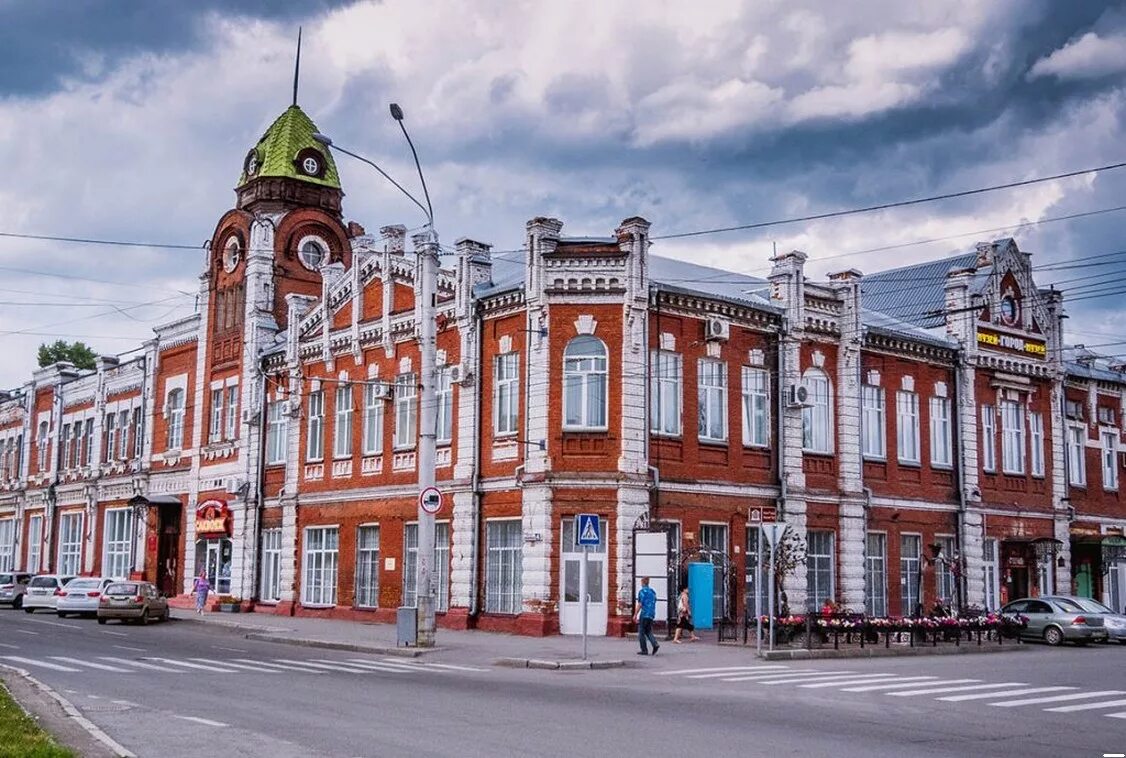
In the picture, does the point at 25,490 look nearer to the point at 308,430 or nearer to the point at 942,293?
the point at 308,430

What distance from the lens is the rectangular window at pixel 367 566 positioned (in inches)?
1485

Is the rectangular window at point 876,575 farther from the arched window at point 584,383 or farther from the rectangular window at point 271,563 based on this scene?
the rectangular window at point 271,563

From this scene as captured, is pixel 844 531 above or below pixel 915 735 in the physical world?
above

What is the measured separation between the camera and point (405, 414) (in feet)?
123

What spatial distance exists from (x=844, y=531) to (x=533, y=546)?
34.7ft

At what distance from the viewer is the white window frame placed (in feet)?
128

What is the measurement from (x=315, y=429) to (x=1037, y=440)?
84.3ft

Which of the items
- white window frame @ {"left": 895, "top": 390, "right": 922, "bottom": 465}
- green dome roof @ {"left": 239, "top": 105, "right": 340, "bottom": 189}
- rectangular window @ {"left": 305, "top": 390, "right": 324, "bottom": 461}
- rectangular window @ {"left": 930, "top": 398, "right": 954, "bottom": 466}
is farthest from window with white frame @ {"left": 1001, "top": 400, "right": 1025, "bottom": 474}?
green dome roof @ {"left": 239, "top": 105, "right": 340, "bottom": 189}

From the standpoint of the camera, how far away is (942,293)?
45.2 metres

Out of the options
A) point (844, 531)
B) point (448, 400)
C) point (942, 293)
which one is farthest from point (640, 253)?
point (942, 293)

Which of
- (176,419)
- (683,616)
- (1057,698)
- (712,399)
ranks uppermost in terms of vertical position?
(176,419)

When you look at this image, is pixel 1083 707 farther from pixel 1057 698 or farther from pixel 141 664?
pixel 141 664

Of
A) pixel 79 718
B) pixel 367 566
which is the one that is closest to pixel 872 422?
pixel 367 566

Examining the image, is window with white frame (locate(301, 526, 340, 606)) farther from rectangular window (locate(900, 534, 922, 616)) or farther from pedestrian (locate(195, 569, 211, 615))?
rectangular window (locate(900, 534, 922, 616))
